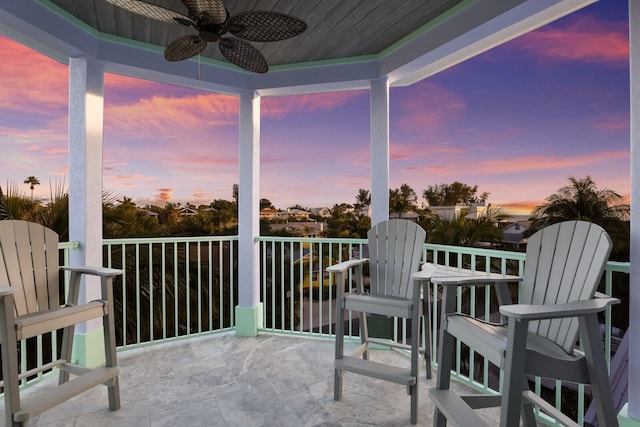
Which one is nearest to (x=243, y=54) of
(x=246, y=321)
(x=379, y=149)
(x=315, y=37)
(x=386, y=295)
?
(x=315, y=37)

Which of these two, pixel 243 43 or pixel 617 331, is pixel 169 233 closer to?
pixel 243 43

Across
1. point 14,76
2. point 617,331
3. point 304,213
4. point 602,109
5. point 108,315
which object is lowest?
point 617,331

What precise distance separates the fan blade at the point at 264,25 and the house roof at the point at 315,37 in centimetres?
61

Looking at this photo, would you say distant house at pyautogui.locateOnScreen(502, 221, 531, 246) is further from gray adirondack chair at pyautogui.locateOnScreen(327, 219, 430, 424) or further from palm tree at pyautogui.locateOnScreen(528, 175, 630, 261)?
gray adirondack chair at pyautogui.locateOnScreen(327, 219, 430, 424)

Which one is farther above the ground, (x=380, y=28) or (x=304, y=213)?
(x=380, y=28)

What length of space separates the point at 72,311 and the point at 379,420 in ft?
6.50

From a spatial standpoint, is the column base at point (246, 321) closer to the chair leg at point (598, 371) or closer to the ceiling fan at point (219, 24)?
the ceiling fan at point (219, 24)

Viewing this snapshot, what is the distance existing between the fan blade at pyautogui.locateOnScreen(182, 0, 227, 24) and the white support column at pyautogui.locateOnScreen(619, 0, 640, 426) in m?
2.16

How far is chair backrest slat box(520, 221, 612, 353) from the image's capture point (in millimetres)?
1633

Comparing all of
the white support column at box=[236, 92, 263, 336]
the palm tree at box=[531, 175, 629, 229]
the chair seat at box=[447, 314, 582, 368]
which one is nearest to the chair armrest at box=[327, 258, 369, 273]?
the chair seat at box=[447, 314, 582, 368]

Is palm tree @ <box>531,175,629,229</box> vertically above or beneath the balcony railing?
above

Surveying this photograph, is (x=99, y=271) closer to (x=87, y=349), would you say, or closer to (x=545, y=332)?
(x=87, y=349)

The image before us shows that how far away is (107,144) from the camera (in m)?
6.88

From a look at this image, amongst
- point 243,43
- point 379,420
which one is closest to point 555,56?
point 243,43
